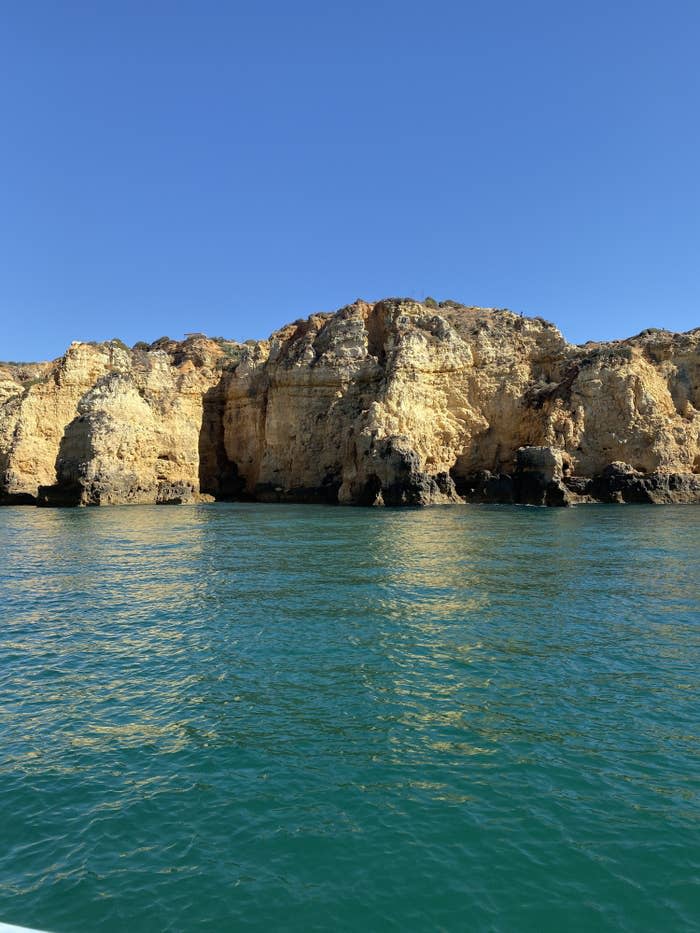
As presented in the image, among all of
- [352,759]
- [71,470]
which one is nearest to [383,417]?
[71,470]

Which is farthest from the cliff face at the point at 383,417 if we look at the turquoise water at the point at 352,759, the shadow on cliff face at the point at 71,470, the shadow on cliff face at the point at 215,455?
the turquoise water at the point at 352,759

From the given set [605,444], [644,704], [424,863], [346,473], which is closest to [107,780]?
[424,863]

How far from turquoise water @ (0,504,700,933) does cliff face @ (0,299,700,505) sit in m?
34.0

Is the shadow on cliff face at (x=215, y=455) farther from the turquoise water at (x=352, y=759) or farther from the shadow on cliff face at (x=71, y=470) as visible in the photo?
the turquoise water at (x=352, y=759)

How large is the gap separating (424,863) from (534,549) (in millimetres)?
19435

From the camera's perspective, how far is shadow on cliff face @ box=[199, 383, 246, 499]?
63.2 metres

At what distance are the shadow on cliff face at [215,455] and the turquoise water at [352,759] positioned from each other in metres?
46.7

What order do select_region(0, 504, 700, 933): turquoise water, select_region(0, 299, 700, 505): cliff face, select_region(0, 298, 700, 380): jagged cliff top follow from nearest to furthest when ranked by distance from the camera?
1. select_region(0, 504, 700, 933): turquoise water
2. select_region(0, 299, 700, 505): cliff face
3. select_region(0, 298, 700, 380): jagged cliff top

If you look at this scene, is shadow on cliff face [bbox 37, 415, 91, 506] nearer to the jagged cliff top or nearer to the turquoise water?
the jagged cliff top

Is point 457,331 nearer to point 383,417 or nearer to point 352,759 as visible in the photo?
point 383,417

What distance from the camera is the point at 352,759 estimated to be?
7309 millimetres

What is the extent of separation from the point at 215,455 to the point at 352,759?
59007 millimetres

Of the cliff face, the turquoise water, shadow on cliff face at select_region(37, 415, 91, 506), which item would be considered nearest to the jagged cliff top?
Answer: the cliff face

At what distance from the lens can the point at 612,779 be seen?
6.83 metres
